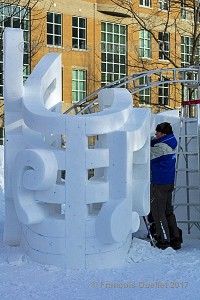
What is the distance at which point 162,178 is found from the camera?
295 inches

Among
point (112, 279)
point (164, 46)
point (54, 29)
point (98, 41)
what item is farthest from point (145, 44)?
point (112, 279)

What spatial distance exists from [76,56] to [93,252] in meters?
27.0

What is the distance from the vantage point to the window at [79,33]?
105ft

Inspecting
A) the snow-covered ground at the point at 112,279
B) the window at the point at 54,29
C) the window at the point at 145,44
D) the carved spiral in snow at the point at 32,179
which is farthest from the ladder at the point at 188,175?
the window at the point at 145,44

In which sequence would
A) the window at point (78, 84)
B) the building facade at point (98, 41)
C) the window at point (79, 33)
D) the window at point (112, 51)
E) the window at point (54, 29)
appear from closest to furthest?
the building facade at point (98, 41) → the window at point (54, 29) → the window at point (79, 33) → the window at point (78, 84) → the window at point (112, 51)

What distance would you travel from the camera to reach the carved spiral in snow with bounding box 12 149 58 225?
5.99 m

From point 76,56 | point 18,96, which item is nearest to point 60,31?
point 76,56

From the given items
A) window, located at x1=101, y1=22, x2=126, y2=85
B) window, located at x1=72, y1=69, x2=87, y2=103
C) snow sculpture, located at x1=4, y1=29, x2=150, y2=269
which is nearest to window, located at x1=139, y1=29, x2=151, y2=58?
window, located at x1=101, y1=22, x2=126, y2=85

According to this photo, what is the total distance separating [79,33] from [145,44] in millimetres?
4792

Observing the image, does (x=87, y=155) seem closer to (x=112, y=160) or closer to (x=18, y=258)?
(x=112, y=160)

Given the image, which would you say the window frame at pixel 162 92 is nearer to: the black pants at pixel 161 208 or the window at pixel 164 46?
the window at pixel 164 46

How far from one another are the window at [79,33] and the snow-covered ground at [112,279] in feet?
86.3

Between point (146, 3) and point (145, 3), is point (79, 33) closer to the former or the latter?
point (145, 3)

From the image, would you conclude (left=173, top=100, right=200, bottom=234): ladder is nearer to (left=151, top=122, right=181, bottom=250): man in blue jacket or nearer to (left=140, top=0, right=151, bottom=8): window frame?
(left=151, top=122, right=181, bottom=250): man in blue jacket
